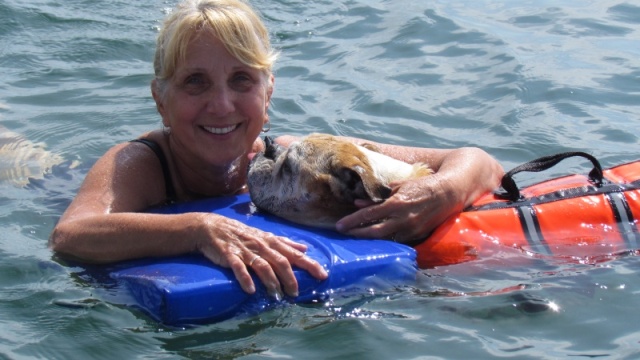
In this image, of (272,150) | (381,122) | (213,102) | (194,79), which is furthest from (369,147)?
(381,122)

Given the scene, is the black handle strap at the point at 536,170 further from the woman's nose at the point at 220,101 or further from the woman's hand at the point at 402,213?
the woman's nose at the point at 220,101

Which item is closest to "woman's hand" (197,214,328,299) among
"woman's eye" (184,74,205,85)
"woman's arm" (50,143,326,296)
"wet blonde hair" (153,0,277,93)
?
"woman's arm" (50,143,326,296)

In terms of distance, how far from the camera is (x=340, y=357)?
15.4ft

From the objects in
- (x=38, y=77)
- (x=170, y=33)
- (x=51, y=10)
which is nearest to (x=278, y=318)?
(x=170, y=33)

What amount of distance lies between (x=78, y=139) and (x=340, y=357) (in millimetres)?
5025

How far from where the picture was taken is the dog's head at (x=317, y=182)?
5.53 metres

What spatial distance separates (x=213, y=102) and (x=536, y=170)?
7.19 feet

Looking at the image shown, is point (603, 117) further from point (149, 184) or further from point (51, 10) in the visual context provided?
point (51, 10)

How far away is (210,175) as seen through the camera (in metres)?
6.57

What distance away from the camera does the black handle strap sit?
6.15m

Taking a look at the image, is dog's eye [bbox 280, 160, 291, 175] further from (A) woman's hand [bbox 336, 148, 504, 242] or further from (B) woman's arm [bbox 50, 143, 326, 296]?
(B) woman's arm [bbox 50, 143, 326, 296]

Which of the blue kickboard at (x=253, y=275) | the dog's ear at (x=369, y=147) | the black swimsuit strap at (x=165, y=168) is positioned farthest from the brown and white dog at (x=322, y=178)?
the black swimsuit strap at (x=165, y=168)

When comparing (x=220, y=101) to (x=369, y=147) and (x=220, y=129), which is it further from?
(x=369, y=147)

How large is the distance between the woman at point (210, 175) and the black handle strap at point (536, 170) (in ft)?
0.59
